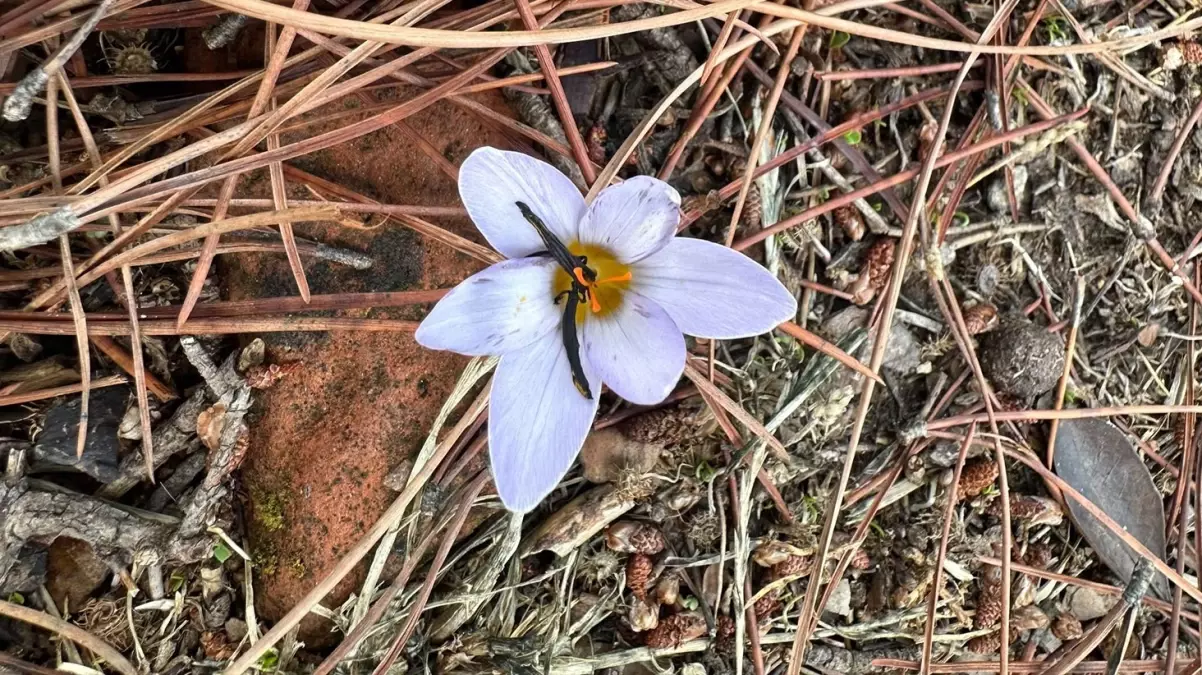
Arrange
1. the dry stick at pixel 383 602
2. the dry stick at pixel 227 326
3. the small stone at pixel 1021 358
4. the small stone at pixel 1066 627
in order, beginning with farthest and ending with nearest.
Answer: the small stone at pixel 1066 627 → the small stone at pixel 1021 358 → the dry stick at pixel 383 602 → the dry stick at pixel 227 326

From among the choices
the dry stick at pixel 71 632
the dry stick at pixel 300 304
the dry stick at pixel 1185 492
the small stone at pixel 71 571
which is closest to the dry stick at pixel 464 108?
the dry stick at pixel 300 304

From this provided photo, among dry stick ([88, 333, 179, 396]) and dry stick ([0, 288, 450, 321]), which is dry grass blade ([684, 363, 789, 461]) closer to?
dry stick ([0, 288, 450, 321])

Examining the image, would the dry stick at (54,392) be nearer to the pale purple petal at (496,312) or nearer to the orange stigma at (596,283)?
the pale purple petal at (496,312)

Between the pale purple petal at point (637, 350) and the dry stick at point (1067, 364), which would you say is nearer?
the pale purple petal at point (637, 350)

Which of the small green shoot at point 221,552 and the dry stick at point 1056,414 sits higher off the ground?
the small green shoot at point 221,552

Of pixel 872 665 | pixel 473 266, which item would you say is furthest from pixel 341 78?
pixel 872 665

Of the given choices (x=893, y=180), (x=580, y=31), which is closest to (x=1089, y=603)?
(x=893, y=180)
